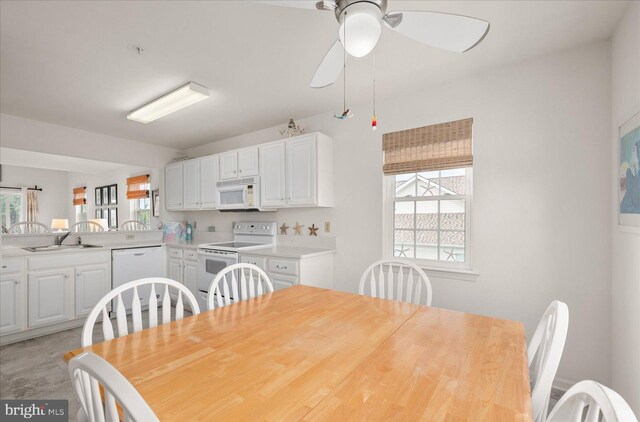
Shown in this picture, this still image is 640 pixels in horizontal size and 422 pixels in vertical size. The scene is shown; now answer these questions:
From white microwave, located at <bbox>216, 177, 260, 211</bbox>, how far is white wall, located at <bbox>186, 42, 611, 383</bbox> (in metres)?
2.01

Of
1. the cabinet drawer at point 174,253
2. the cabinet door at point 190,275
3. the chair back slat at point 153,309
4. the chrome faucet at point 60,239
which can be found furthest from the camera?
the cabinet drawer at point 174,253

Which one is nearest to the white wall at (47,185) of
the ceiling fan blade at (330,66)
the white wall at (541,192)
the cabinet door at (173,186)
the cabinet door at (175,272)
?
the cabinet door at (173,186)

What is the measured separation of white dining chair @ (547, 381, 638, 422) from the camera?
534mm

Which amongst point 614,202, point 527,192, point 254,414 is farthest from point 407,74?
point 254,414

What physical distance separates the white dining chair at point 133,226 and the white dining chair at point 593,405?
5256mm

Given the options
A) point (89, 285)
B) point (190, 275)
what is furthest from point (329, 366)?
point (89, 285)

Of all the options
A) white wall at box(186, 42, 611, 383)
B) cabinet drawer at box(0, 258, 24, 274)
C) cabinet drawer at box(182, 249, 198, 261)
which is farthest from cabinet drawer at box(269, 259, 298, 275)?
cabinet drawer at box(0, 258, 24, 274)

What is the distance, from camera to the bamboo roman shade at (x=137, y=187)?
4598 mm

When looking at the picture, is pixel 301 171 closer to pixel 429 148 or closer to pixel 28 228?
pixel 429 148

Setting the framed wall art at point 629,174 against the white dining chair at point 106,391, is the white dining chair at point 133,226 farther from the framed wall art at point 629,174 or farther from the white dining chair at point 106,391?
the framed wall art at point 629,174

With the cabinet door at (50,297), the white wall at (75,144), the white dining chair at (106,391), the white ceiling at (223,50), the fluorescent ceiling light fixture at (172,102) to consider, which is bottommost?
the cabinet door at (50,297)

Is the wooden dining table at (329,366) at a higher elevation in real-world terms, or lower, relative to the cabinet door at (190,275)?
higher

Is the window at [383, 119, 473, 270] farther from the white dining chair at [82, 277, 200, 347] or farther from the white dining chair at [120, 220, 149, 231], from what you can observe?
the white dining chair at [120, 220, 149, 231]

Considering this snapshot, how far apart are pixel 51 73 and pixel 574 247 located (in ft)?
13.9
